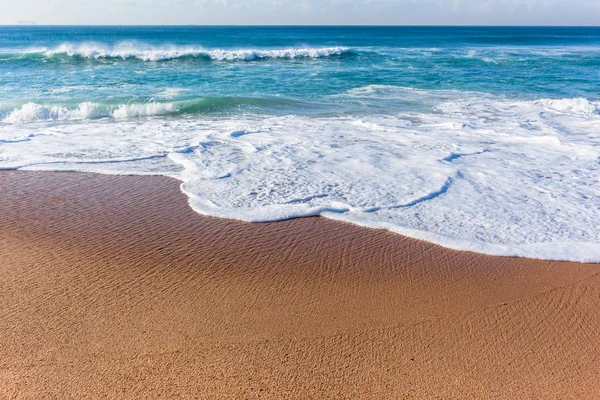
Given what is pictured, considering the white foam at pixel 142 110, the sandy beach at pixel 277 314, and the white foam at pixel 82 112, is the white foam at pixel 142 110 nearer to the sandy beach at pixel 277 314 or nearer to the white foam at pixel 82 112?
the white foam at pixel 82 112

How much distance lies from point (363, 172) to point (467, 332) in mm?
3921

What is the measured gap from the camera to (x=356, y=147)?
880 centimetres

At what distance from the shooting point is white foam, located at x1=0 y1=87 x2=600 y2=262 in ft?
17.9

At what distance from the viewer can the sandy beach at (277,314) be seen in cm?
305

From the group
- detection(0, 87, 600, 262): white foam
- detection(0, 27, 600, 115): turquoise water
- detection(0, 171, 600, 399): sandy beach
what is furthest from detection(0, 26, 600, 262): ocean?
detection(0, 171, 600, 399): sandy beach

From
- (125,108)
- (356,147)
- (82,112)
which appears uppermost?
(356,147)

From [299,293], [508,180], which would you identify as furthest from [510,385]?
[508,180]

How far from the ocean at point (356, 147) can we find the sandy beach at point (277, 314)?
64cm

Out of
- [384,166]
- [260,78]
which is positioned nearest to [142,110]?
[384,166]

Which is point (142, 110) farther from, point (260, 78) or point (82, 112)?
point (260, 78)

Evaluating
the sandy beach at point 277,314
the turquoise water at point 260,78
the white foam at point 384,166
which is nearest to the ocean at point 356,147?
the white foam at point 384,166

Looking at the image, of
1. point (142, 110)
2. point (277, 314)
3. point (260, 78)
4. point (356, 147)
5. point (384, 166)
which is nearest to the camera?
point (277, 314)

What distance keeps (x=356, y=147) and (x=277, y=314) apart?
18.1 ft

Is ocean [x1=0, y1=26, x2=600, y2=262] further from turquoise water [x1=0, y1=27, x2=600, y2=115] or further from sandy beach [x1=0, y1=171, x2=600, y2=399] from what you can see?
sandy beach [x1=0, y1=171, x2=600, y2=399]
